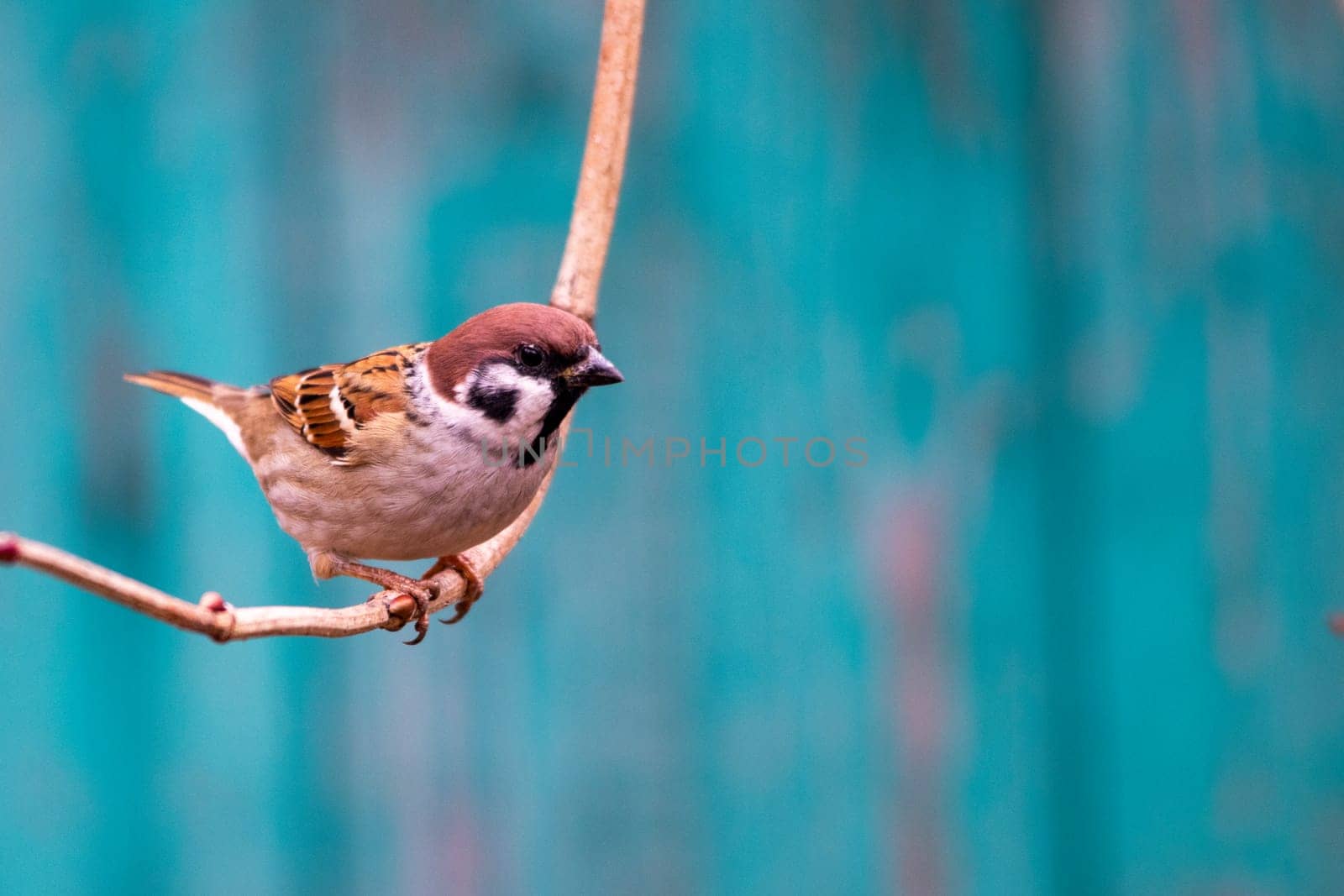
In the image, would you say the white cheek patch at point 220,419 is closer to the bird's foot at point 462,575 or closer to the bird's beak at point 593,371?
the bird's foot at point 462,575

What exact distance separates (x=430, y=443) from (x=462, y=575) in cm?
33

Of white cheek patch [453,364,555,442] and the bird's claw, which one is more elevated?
white cheek patch [453,364,555,442]

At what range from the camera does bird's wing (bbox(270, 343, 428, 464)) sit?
2.51m

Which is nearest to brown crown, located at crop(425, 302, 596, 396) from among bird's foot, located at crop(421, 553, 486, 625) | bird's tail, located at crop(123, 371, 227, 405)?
bird's foot, located at crop(421, 553, 486, 625)

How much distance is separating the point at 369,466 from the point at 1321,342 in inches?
93.6

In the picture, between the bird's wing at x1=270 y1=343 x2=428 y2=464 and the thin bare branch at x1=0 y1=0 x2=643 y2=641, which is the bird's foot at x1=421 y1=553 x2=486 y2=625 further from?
the bird's wing at x1=270 y1=343 x2=428 y2=464

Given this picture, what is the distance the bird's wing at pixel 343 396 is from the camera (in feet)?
8.25

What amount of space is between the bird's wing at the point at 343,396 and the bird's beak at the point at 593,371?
0.45 m

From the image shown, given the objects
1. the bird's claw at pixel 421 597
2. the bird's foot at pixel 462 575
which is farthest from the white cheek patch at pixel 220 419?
the bird's claw at pixel 421 597

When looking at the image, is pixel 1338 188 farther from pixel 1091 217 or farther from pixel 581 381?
pixel 581 381

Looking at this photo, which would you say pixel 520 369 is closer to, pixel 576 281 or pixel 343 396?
pixel 576 281

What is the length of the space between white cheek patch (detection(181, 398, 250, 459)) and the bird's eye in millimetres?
880

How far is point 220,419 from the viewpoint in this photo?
2.76 m

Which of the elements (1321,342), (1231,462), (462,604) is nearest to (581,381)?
(462,604)
